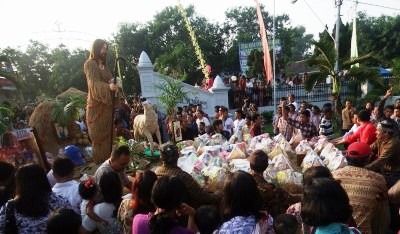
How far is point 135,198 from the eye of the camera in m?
2.93

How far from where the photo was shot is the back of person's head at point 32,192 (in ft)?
8.77

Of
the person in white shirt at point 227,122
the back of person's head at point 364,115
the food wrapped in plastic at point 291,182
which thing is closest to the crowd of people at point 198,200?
the back of person's head at point 364,115

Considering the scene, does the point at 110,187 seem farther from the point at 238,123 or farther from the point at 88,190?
the point at 238,123

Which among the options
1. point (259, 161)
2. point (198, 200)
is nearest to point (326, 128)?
point (198, 200)

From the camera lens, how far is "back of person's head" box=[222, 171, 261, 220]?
245cm

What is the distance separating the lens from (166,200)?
2500 millimetres

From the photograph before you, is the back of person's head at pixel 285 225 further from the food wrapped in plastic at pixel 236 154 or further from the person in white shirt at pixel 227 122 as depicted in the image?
the person in white shirt at pixel 227 122

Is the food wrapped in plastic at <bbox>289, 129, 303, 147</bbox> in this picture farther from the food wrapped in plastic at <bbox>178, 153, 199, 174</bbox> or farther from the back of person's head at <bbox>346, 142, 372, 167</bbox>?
the back of person's head at <bbox>346, 142, 372, 167</bbox>

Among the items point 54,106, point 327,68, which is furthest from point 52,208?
point 327,68

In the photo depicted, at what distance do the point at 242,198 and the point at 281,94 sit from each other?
15.2 m

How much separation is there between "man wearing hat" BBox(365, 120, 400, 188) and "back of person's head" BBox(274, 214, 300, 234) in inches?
83.1

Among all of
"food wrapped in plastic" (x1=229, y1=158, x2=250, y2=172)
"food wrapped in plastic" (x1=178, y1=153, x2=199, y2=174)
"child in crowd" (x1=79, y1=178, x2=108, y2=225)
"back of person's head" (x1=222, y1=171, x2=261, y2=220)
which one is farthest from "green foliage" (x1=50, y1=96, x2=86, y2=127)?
"back of person's head" (x1=222, y1=171, x2=261, y2=220)

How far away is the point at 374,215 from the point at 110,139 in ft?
14.5

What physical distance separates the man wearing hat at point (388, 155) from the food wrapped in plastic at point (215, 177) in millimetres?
1773
